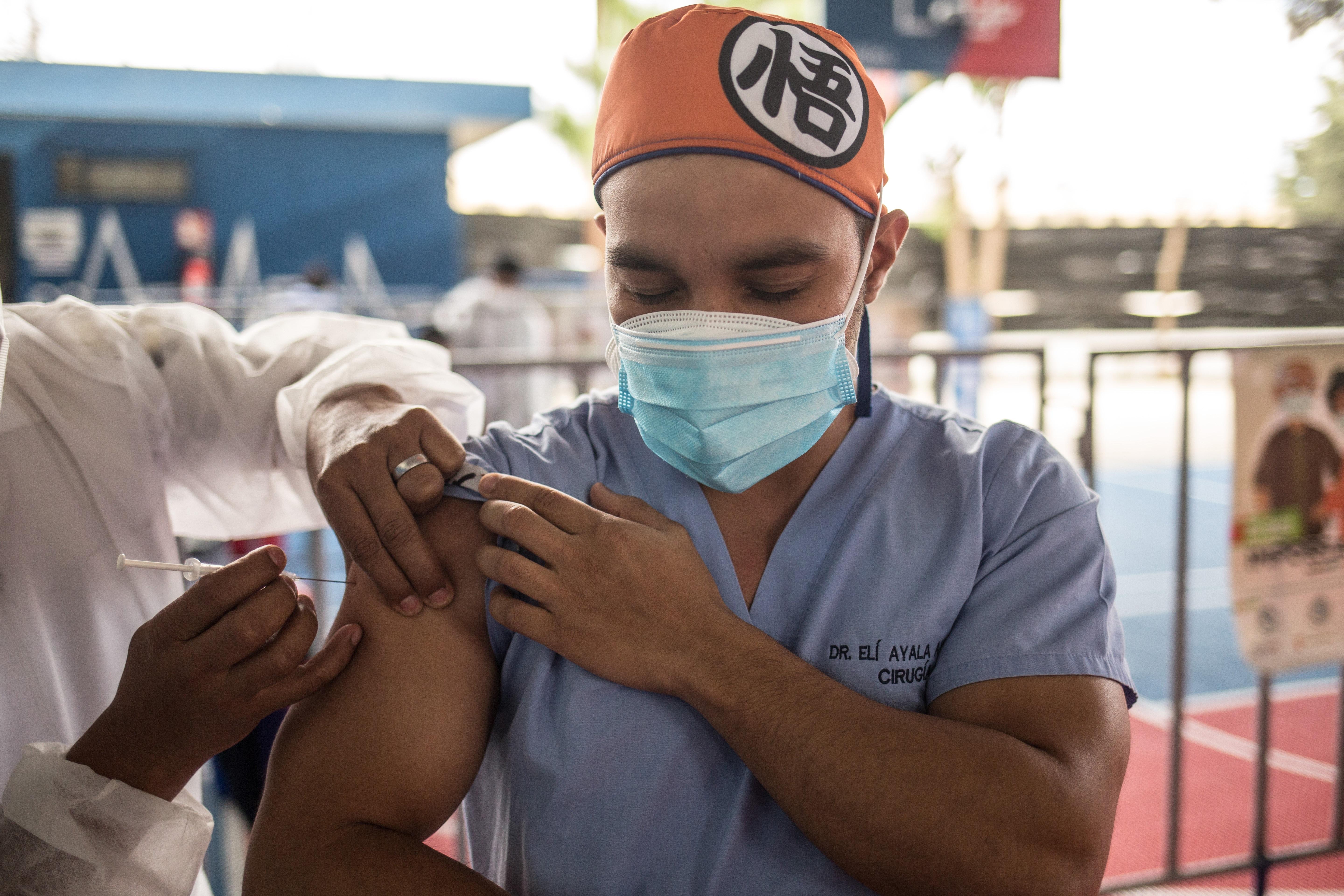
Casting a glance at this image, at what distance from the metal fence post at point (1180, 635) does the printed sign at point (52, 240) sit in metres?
13.6

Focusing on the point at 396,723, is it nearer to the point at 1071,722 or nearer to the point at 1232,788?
the point at 1071,722

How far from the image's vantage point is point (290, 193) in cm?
1370

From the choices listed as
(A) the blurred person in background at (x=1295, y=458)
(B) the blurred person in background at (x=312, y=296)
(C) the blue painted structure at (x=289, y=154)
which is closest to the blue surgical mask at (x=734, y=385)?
(A) the blurred person in background at (x=1295, y=458)

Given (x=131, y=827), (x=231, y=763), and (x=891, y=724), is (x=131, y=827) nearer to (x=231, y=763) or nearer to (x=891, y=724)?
(x=891, y=724)

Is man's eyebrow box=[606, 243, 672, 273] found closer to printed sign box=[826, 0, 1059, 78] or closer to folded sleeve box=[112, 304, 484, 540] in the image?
folded sleeve box=[112, 304, 484, 540]

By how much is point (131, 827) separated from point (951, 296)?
16.9m

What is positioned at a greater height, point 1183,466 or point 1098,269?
point 1098,269

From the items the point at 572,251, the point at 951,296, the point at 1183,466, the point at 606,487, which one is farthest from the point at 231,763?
the point at 572,251

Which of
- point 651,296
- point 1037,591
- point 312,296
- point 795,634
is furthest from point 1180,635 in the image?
point 312,296

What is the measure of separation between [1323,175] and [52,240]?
13956mm

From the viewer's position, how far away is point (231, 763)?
2.34m

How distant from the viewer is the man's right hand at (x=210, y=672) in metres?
1.03

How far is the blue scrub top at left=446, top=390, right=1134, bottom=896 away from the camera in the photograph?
107cm

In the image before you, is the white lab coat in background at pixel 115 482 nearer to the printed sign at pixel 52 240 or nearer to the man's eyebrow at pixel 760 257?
the man's eyebrow at pixel 760 257
